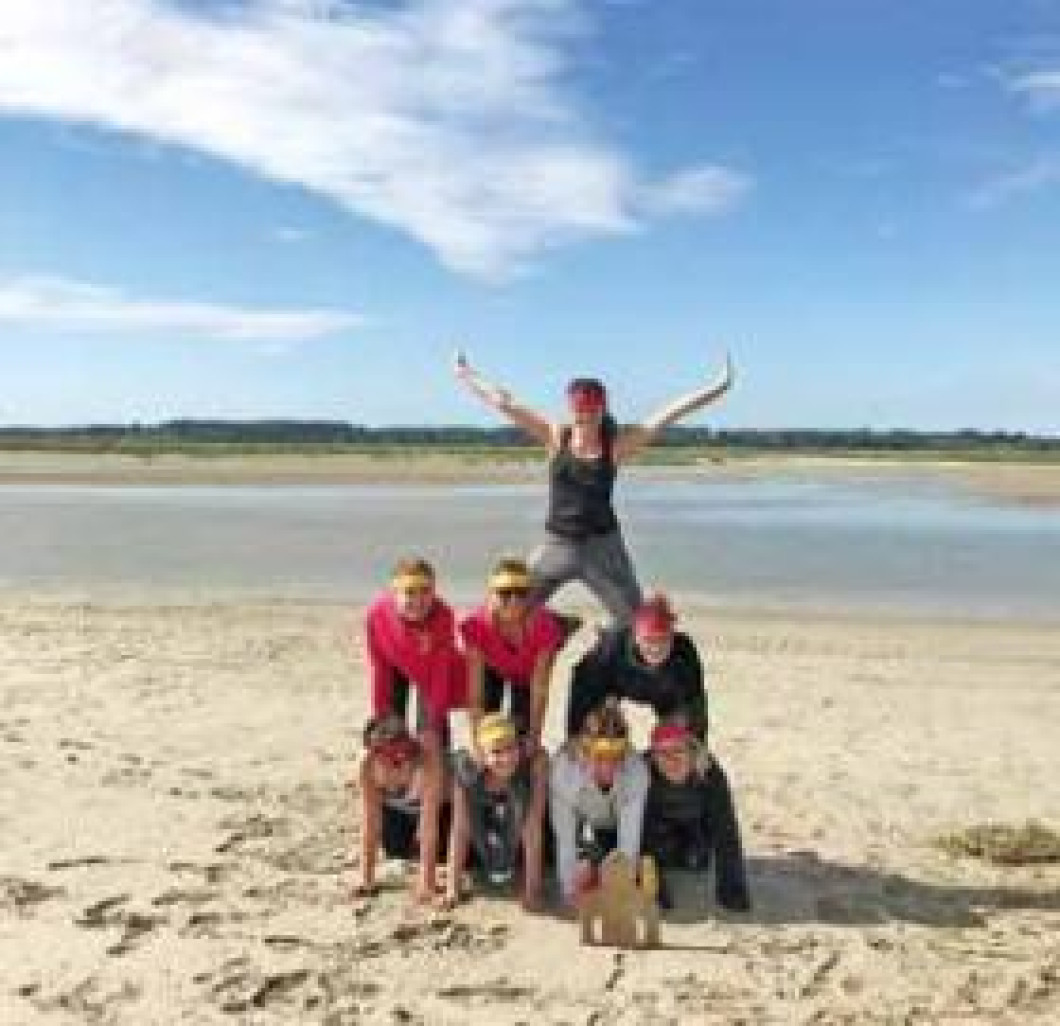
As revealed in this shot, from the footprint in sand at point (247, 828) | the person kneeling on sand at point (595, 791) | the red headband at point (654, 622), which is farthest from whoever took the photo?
the footprint in sand at point (247, 828)

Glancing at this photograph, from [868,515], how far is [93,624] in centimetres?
2587

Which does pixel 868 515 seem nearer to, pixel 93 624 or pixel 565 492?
pixel 93 624

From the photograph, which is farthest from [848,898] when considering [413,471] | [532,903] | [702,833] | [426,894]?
[413,471]

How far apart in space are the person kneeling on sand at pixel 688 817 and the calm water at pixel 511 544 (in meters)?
12.6

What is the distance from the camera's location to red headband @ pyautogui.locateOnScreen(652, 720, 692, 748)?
7695mm

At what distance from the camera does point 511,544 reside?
95.3ft

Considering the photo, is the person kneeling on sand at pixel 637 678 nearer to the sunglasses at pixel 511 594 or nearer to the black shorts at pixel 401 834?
the sunglasses at pixel 511 594

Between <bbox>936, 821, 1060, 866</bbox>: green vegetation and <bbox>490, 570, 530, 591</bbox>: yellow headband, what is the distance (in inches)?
111

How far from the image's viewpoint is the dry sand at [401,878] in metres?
6.47

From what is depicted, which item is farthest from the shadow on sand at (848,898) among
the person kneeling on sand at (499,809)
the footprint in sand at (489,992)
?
the footprint in sand at (489,992)

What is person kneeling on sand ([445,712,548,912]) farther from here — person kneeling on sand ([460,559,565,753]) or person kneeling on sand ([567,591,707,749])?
person kneeling on sand ([567,591,707,749])

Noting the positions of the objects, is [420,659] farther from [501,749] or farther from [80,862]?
[80,862]

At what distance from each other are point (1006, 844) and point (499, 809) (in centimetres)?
268

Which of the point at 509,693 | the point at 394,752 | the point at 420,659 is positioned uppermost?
the point at 420,659
